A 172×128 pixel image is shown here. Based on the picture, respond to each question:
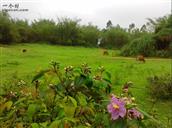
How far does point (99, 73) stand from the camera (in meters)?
2.16

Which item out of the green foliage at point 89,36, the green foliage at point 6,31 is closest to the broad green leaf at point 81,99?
the green foliage at point 6,31

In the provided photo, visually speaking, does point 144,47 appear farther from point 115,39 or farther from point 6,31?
point 115,39

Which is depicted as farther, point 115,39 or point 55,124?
point 115,39

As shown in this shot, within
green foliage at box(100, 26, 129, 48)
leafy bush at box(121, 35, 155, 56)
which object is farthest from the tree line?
leafy bush at box(121, 35, 155, 56)

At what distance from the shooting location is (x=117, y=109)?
1.59m

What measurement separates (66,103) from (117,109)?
306 millimetres

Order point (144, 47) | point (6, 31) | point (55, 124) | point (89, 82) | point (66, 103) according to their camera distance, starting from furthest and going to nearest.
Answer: point (6, 31) → point (144, 47) → point (89, 82) → point (66, 103) → point (55, 124)

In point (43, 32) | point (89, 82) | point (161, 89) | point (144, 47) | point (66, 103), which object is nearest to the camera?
point (66, 103)

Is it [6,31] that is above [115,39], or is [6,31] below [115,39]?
above

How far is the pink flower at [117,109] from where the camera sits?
5.24 ft

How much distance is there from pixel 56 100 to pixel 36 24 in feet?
101

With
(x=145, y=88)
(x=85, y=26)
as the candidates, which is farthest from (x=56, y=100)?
(x=85, y=26)

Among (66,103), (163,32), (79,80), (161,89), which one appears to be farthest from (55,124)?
(163,32)

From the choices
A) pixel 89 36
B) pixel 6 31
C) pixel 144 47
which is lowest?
pixel 89 36
